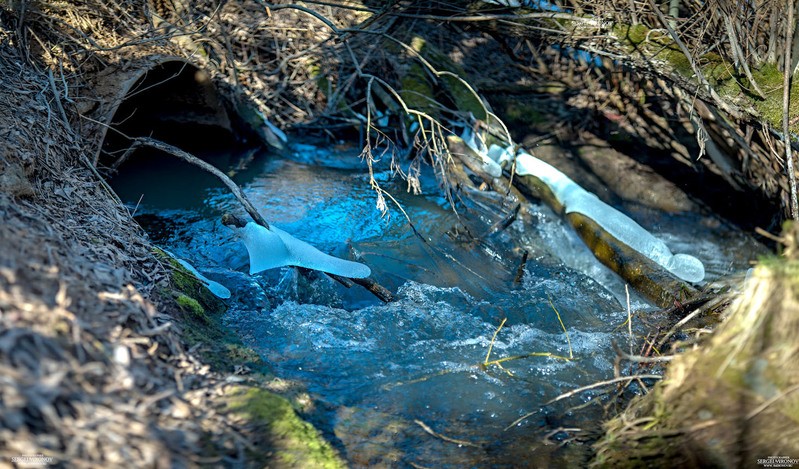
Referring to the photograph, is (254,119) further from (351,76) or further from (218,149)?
(351,76)

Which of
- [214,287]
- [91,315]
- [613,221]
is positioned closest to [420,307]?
[214,287]

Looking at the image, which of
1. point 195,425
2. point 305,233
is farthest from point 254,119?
point 195,425

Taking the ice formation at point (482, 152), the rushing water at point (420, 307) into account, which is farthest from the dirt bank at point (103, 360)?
the ice formation at point (482, 152)

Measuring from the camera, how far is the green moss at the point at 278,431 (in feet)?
8.07

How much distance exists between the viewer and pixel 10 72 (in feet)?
15.1

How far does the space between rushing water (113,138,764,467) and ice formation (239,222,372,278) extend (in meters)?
0.25

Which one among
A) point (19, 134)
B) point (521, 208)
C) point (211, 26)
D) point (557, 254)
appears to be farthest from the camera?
point (211, 26)

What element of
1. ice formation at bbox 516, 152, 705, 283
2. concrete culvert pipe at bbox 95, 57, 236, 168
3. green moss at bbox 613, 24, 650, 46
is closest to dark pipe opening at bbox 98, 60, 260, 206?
concrete culvert pipe at bbox 95, 57, 236, 168

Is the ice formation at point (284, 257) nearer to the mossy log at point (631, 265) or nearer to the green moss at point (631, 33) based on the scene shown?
the mossy log at point (631, 265)

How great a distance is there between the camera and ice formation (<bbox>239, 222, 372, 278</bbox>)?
4309 mm

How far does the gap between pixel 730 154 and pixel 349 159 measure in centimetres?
445

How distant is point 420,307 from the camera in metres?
4.55

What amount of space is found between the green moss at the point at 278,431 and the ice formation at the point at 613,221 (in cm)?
351

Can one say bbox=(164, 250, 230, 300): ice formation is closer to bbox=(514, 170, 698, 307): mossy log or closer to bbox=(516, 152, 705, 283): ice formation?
bbox=(514, 170, 698, 307): mossy log
